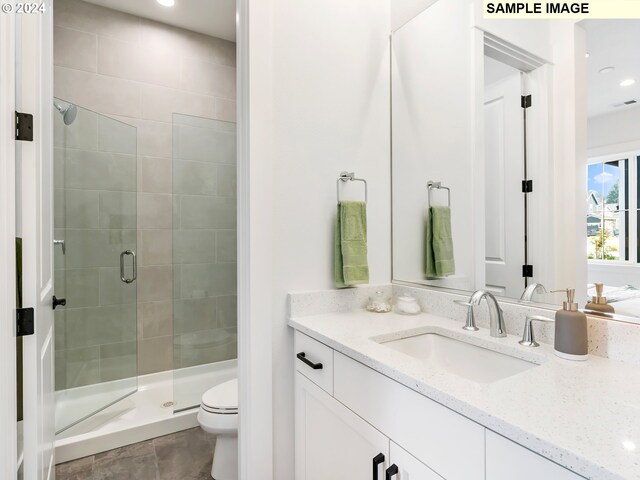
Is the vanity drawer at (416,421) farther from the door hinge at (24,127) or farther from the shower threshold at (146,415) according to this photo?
the shower threshold at (146,415)

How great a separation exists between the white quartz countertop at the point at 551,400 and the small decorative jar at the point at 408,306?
32cm

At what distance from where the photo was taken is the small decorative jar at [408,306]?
1.41 m

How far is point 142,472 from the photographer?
170 centimetres

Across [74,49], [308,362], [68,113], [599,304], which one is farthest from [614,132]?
[74,49]

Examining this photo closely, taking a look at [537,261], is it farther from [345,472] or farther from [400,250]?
[345,472]

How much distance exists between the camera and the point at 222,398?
172 centimetres

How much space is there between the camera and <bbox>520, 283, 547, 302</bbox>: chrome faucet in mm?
1084

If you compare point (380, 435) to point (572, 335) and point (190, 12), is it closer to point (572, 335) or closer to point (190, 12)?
point (572, 335)

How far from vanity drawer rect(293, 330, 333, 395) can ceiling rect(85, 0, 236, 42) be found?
7.56ft

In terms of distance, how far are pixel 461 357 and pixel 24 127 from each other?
1.57 metres

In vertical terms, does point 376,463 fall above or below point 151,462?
above

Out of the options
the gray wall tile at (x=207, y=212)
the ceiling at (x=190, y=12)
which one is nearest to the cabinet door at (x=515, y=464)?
the gray wall tile at (x=207, y=212)

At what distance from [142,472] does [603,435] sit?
197 centimetres

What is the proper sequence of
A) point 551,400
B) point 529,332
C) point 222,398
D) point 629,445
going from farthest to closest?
1. point 222,398
2. point 529,332
3. point 551,400
4. point 629,445
